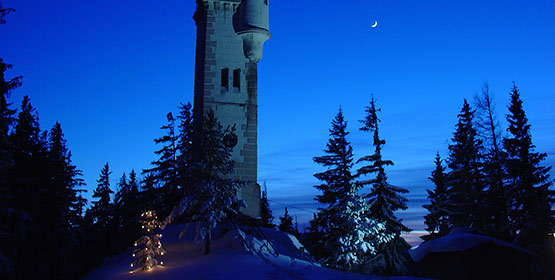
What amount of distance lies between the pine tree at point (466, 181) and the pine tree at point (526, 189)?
2.21 meters

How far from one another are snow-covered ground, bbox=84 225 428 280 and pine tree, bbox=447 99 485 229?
11.8 meters

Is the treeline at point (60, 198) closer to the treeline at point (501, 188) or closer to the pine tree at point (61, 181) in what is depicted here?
the pine tree at point (61, 181)

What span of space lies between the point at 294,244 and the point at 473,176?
1305 centimetres

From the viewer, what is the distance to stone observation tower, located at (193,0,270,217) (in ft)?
90.5

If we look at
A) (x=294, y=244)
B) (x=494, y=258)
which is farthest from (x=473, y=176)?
(x=294, y=244)

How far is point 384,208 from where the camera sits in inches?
1046

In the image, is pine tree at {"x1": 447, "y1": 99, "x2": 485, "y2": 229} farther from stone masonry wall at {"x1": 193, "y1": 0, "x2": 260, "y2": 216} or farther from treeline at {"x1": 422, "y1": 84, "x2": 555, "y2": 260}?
stone masonry wall at {"x1": 193, "y1": 0, "x2": 260, "y2": 216}

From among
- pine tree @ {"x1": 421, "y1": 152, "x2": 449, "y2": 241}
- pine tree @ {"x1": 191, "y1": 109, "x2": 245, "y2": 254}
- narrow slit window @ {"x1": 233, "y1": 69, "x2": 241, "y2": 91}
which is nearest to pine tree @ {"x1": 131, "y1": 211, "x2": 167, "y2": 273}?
pine tree @ {"x1": 191, "y1": 109, "x2": 245, "y2": 254}

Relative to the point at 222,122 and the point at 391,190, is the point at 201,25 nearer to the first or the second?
the point at 222,122

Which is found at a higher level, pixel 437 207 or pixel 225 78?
pixel 225 78

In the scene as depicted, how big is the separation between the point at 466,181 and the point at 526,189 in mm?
4231

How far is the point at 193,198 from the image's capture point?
20.9m

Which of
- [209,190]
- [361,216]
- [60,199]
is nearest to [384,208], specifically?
[361,216]

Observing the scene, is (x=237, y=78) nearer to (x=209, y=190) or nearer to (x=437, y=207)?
(x=209, y=190)
